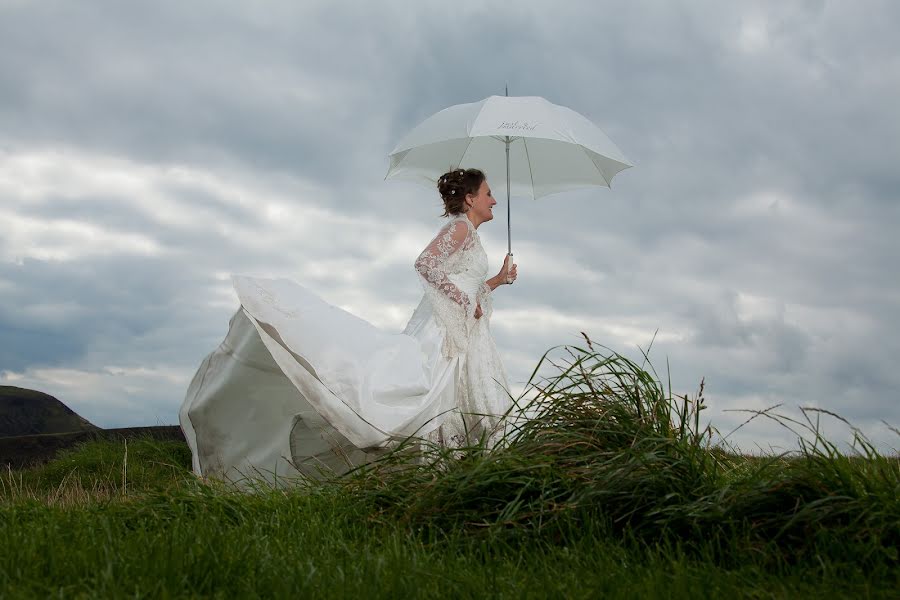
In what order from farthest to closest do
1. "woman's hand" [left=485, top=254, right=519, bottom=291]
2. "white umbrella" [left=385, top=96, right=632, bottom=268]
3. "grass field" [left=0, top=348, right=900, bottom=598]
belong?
"white umbrella" [left=385, top=96, right=632, bottom=268] → "woman's hand" [left=485, top=254, right=519, bottom=291] → "grass field" [left=0, top=348, right=900, bottom=598]

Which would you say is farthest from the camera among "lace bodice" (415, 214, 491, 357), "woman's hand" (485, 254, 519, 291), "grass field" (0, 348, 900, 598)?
"woman's hand" (485, 254, 519, 291)

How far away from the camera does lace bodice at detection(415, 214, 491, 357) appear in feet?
Result: 22.6

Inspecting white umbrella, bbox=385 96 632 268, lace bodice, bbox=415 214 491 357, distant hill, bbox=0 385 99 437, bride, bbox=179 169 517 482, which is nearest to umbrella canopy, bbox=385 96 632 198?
white umbrella, bbox=385 96 632 268

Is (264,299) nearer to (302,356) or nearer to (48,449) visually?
(302,356)

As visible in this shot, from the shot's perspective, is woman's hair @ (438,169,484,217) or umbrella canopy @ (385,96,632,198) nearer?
woman's hair @ (438,169,484,217)

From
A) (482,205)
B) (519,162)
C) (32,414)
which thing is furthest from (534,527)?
(32,414)

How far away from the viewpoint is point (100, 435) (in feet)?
32.7

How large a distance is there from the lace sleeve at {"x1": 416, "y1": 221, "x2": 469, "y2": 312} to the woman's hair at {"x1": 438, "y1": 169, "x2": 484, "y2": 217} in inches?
12.0

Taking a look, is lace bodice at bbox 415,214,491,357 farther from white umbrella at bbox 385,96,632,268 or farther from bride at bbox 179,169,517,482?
white umbrella at bbox 385,96,632,268

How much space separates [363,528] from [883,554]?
90.0 inches

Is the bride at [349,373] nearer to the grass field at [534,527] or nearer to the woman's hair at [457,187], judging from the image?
the woman's hair at [457,187]

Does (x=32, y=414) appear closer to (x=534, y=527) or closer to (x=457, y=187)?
(x=457, y=187)

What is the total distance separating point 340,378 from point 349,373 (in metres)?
0.08

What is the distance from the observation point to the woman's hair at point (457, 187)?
24.0 ft
